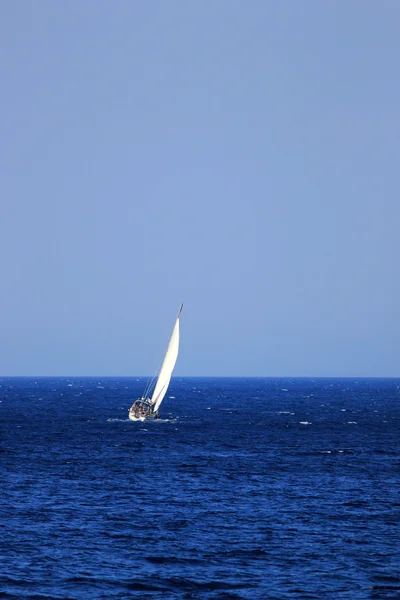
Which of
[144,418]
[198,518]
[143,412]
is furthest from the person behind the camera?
[143,412]

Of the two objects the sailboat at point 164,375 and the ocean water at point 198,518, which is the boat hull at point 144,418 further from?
the ocean water at point 198,518

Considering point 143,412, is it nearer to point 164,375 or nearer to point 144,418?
point 144,418

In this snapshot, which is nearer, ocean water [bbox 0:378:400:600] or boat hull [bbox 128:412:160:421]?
ocean water [bbox 0:378:400:600]

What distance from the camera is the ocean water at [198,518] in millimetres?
47062

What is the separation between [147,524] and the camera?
60.4 metres

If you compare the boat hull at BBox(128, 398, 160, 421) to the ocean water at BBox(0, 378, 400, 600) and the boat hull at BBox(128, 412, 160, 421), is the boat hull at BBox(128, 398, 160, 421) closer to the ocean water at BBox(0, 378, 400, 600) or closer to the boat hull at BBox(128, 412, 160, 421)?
the boat hull at BBox(128, 412, 160, 421)

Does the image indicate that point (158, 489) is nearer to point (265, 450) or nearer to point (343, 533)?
point (343, 533)

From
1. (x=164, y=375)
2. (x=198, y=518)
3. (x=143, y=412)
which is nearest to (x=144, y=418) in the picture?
(x=143, y=412)

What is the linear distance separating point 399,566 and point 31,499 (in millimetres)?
31032

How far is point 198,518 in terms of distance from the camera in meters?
62.7

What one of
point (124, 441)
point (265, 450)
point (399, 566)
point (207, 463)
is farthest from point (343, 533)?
point (124, 441)

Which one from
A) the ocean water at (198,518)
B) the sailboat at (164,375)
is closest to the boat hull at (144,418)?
the sailboat at (164,375)

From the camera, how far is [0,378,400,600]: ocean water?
4706cm

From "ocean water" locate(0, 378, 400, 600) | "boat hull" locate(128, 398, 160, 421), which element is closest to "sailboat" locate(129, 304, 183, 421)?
→ "boat hull" locate(128, 398, 160, 421)
